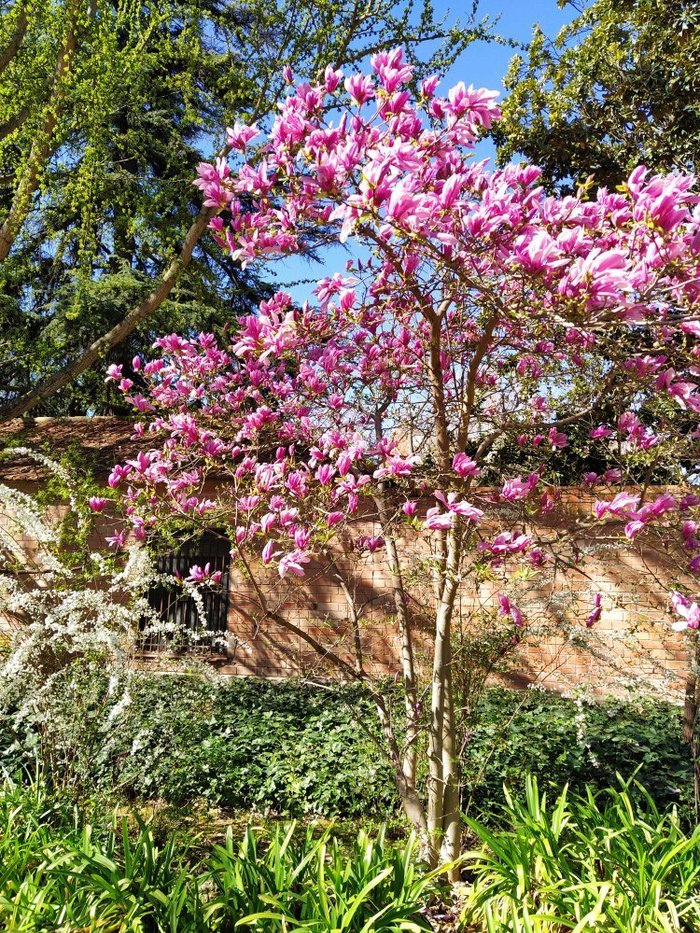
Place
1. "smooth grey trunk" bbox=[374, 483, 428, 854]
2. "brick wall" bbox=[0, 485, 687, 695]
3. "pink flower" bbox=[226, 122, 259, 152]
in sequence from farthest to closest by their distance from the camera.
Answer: "brick wall" bbox=[0, 485, 687, 695]
"smooth grey trunk" bbox=[374, 483, 428, 854]
"pink flower" bbox=[226, 122, 259, 152]

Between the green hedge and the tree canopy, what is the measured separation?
18.4 feet

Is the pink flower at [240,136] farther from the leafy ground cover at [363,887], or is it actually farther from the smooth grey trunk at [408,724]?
the leafy ground cover at [363,887]

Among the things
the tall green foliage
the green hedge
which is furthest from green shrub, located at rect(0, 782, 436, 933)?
the tall green foliage

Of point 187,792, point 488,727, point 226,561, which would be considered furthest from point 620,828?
point 226,561

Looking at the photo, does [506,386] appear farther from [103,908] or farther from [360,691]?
[103,908]

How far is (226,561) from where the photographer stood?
29.7ft

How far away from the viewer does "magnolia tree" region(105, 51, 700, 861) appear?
245 cm

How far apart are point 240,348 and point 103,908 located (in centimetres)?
230

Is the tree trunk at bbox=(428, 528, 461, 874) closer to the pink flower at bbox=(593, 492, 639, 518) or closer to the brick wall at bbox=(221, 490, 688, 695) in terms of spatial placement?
the pink flower at bbox=(593, 492, 639, 518)

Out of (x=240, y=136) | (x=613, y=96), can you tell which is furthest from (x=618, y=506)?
(x=613, y=96)

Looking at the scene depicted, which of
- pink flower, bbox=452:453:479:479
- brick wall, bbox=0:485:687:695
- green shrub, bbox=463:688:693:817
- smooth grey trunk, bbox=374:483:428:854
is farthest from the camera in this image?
brick wall, bbox=0:485:687:695

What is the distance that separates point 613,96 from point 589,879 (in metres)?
7.98

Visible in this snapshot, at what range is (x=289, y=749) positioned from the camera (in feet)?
18.5

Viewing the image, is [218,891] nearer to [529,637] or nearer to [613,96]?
[529,637]
